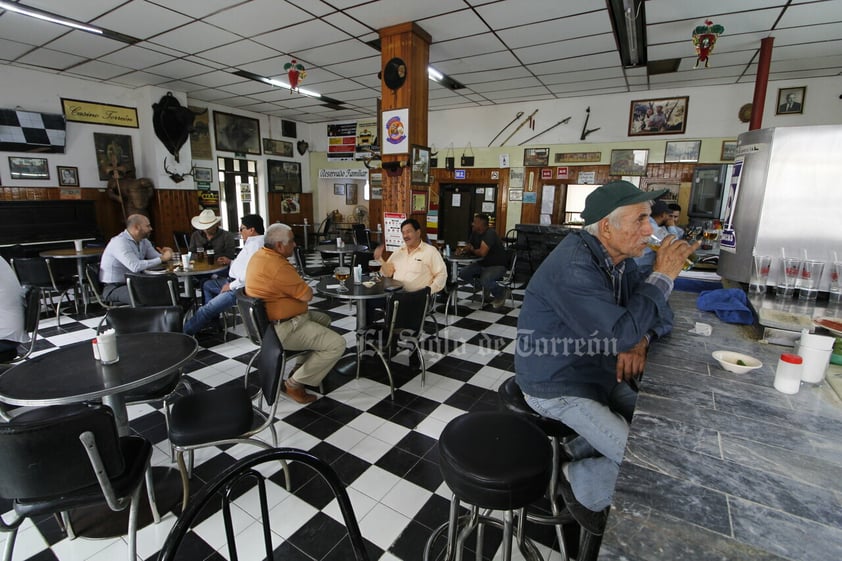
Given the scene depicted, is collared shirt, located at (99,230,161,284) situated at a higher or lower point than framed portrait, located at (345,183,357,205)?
lower

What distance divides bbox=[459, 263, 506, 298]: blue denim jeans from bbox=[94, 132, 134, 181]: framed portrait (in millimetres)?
6496

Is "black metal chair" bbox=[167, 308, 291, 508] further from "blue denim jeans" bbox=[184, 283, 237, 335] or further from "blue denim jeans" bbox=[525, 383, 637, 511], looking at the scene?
"blue denim jeans" bbox=[184, 283, 237, 335]

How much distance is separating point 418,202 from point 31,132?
6.41 metres

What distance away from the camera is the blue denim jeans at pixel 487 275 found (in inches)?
217

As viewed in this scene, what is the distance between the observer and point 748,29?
4.21 metres

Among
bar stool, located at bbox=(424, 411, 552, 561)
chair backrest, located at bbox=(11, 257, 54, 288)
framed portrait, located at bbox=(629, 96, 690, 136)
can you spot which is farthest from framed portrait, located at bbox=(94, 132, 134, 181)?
framed portrait, located at bbox=(629, 96, 690, 136)

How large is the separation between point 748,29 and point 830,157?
345 centimetres

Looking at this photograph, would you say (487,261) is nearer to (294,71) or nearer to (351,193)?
(294,71)

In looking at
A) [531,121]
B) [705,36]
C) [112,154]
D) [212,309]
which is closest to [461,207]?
[531,121]

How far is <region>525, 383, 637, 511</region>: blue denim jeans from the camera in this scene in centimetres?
139

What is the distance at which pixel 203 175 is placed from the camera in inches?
331

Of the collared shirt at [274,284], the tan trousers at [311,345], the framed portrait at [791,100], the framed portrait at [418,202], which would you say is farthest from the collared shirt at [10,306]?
the framed portrait at [791,100]

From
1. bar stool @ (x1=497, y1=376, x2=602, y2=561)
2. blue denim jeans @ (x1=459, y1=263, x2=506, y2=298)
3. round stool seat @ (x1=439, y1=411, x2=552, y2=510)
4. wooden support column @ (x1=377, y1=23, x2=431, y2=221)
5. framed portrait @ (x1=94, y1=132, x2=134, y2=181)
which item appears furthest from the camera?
framed portrait @ (x1=94, y1=132, x2=134, y2=181)

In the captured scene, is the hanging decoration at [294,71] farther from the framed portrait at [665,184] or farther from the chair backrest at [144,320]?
the framed portrait at [665,184]
